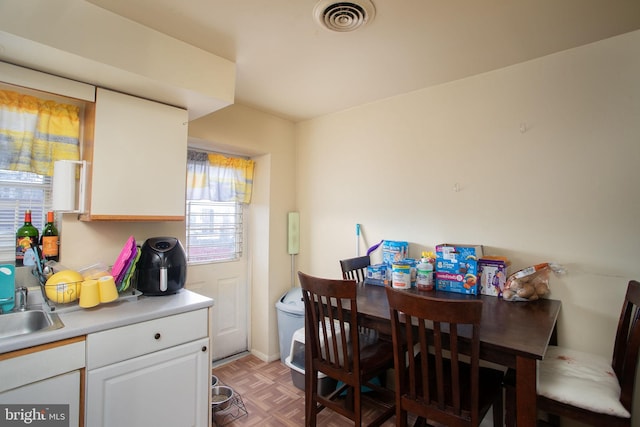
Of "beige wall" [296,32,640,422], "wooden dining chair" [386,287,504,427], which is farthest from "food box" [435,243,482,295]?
"wooden dining chair" [386,287,504,427]

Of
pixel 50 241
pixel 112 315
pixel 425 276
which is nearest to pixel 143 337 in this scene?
pixel 112 315

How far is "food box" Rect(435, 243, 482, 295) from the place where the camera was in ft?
6.17

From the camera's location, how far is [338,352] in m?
1.72

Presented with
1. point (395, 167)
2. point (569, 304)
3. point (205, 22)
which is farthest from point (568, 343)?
point (205, 22)

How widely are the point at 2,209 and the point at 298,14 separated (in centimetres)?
187

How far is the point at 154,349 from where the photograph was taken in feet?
4.98

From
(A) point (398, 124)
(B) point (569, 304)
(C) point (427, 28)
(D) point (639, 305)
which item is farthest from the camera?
(A) point (398, 124)

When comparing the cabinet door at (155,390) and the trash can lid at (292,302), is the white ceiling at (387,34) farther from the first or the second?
the trash can lid at (292,302)

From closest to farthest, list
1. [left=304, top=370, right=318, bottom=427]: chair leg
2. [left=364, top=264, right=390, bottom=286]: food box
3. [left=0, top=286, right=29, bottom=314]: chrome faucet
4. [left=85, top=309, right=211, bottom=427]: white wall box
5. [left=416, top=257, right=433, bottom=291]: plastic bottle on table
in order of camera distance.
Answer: [left=85, top=309, right=211, bottom=427]: white wall box, [left=0, top=286, right=29, bottom=314]: chrome faucet, [left=304, top=370, right=318, bottom=427]: chair leg, [left=416, top=257, right=433, bottom=291]: plastic bottle on table, [left=364, top=264, right=390, bottom=286]: food box

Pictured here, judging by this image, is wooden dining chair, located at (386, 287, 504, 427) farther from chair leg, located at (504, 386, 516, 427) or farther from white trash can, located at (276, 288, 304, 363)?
white trash can, located at (276, 288, 304, 363)

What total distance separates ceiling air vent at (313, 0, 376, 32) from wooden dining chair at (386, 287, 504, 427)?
129 centimetres

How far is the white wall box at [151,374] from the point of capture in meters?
1.35

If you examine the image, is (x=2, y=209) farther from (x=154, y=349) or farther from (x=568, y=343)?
(x=568, y=343)

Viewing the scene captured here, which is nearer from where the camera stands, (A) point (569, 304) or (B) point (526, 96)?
(A) point (569, 304)
